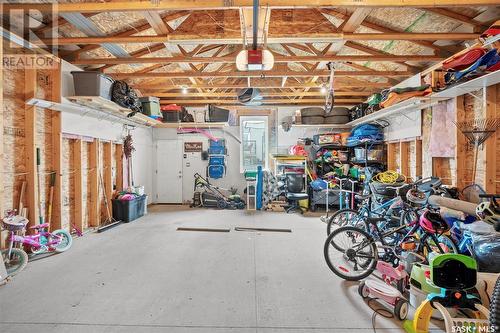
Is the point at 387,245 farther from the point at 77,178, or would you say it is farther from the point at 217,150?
the point at 217,150

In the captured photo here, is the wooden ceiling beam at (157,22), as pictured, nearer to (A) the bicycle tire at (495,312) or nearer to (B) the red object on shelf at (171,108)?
(B) the red object on shelf at (171,108)

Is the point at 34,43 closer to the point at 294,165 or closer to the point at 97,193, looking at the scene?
the point at 97,193

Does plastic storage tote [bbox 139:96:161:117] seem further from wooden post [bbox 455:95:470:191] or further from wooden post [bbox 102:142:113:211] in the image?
wooden post [bbox 455:95:470:191]

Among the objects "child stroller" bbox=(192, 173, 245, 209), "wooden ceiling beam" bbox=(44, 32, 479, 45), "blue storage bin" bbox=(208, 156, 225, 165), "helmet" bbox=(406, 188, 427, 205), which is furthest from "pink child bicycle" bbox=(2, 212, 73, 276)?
"helmet" bbox=(406, 188, 427, 205)

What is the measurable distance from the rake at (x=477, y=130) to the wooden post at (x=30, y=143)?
5.45 meters

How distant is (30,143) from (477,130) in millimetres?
5561

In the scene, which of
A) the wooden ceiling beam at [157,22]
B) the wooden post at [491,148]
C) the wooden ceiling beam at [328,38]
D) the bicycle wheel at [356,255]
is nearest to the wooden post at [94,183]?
the wooden ceiling beam at [328,38]

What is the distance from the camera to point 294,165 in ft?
20.2

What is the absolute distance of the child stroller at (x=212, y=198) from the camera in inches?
246

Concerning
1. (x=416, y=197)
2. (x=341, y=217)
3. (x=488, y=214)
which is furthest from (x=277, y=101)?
(x=488, y=214)

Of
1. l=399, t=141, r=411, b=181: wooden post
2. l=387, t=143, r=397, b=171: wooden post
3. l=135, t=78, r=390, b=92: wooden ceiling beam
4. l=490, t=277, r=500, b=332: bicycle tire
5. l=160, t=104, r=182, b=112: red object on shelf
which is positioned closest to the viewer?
l=490, t=277, r=500, b=332: bicycle tire

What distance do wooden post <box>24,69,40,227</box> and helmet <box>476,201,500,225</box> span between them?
4.95m

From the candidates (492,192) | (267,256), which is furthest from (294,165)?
(492,192)

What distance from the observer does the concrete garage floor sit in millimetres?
1814
